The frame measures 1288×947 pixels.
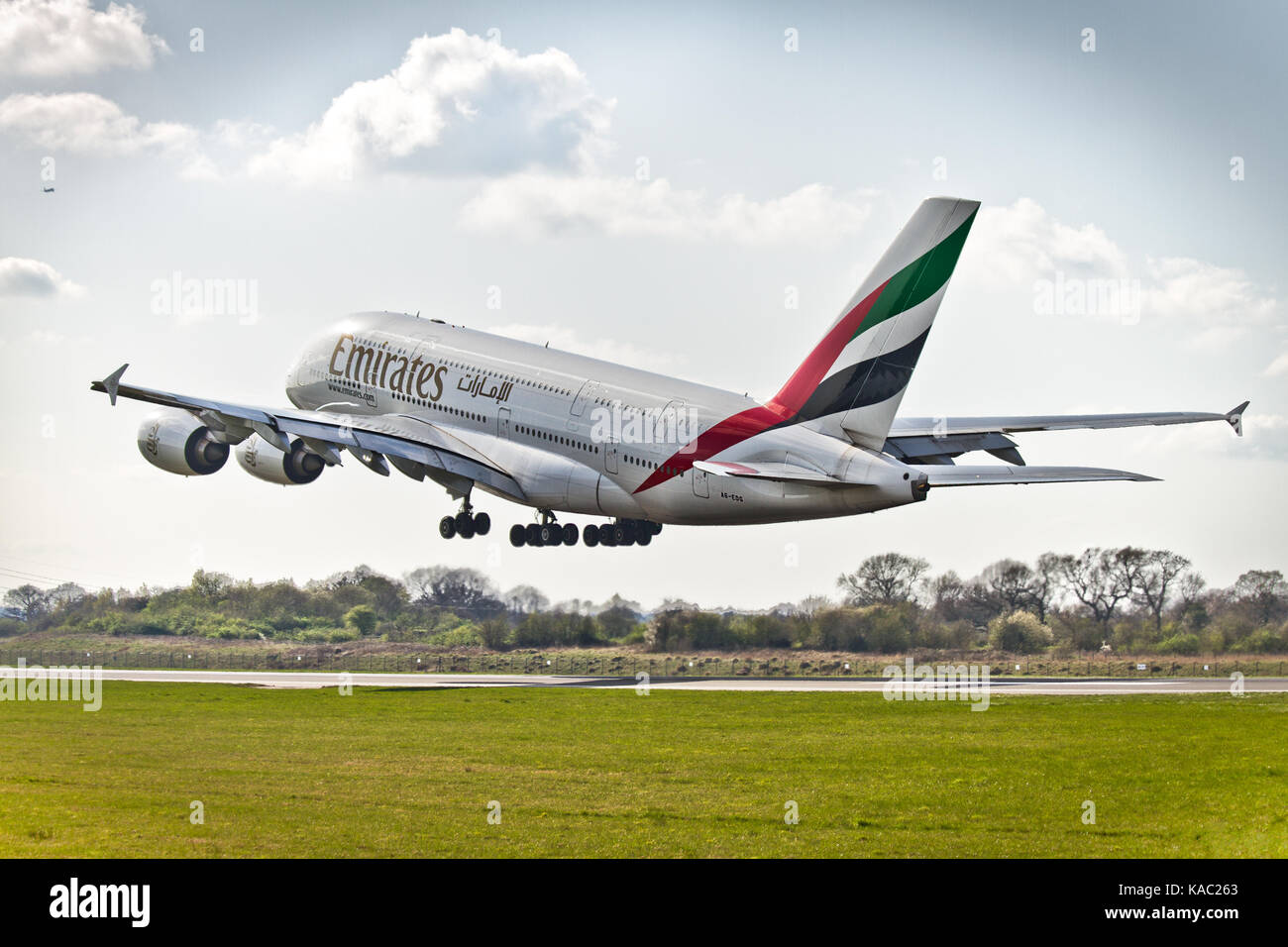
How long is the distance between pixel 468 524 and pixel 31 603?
29681 mm

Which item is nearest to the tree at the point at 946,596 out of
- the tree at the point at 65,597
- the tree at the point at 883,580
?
the tree at the point at 883,580

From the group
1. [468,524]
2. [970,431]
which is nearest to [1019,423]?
[970,431]

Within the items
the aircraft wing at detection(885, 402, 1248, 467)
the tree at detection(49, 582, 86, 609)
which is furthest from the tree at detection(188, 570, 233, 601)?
the aircraft wing at detection(885, 402, 1248, 467)

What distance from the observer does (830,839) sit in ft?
79.9

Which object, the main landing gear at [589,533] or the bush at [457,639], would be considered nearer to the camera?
the main landing gear at [589,533]

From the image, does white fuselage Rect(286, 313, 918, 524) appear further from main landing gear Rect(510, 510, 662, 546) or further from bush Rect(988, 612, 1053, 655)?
bush Rect(988, 612, 1053, 655)

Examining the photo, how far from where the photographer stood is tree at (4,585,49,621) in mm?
69938

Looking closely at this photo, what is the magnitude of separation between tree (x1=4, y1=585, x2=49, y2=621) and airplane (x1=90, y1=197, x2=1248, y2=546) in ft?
64.1

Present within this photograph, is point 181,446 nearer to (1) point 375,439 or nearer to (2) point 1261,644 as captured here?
(1) point 375,439

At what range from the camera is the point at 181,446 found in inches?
2025

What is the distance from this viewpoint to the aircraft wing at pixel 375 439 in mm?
49312

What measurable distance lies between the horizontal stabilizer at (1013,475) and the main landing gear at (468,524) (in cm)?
1965

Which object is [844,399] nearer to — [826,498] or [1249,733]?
[826,498]

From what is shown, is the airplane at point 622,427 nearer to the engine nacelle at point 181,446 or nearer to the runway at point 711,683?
the engine nacelle at point 181,446
